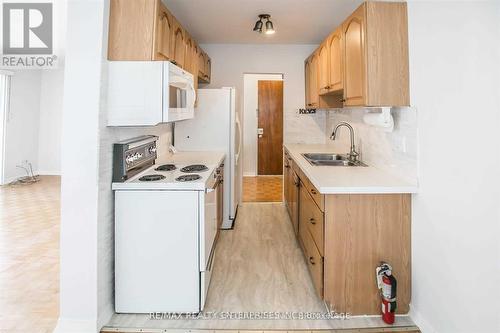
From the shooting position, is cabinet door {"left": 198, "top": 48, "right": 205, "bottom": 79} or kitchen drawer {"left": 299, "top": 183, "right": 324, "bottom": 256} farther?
cabinet door {"left": 198, "top": 48, "right": 205, "bottom": 79}

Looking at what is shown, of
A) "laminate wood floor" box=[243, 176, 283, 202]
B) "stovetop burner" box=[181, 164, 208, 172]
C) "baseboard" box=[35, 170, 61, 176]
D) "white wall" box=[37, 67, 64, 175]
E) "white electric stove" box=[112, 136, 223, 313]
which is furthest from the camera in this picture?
"baseboard" box=[35, 170, 61, 176]

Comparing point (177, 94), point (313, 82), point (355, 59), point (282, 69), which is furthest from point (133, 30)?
point (282, 69)

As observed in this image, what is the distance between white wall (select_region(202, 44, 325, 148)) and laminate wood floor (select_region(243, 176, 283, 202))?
1211 millimetres

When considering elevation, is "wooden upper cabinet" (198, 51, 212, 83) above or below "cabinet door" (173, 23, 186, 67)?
above

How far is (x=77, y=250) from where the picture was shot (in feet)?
6.68

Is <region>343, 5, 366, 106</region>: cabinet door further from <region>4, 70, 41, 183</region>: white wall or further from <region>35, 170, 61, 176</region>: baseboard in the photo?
<region>35, 170, 61, 176</region>: baseboard

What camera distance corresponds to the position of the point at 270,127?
26.2ft

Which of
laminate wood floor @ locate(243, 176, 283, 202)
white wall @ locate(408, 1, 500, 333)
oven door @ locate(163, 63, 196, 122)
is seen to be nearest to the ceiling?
oven door @ locate(163, 63, 196, 122)

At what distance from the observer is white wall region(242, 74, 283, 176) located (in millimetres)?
7957

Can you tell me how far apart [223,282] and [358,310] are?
1.05 meters

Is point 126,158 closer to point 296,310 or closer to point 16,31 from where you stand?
point 296,310

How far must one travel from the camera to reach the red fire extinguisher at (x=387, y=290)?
2.04 meters

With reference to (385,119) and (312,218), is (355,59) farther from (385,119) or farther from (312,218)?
(312,218)

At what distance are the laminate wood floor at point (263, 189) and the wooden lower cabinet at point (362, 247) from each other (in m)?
3.51
